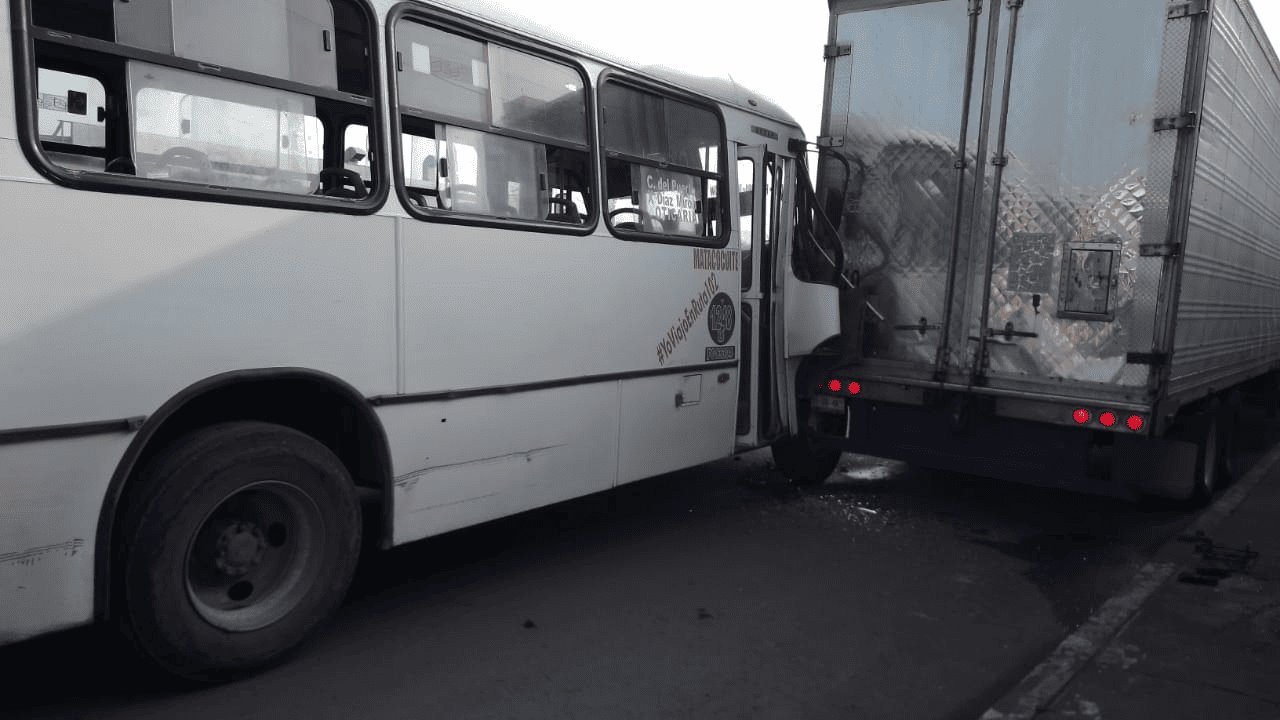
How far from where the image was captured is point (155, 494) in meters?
3.46

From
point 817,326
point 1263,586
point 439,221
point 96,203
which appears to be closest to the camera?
point 96,203

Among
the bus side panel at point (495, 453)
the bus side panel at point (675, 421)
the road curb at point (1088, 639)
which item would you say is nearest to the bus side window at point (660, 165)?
the bus side panel at point (675, 421)

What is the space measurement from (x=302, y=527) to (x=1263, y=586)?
16.0ft

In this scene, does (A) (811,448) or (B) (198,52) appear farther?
(A) (811,448)

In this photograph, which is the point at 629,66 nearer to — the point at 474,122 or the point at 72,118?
the point at 474,122

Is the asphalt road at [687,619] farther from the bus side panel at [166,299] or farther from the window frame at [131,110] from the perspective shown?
the window frame at [131,110]

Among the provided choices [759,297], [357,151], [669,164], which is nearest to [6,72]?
[357,151]

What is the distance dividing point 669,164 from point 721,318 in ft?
3.48

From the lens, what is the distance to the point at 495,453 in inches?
188

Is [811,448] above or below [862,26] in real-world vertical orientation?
below

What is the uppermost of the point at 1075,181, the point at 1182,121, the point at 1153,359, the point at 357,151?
the point at 1182,121

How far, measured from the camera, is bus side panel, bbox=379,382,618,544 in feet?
14.4

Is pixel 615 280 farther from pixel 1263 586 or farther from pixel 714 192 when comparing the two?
pixel 1263 586

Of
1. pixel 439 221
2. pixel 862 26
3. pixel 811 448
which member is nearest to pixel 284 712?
pixel 439 221
